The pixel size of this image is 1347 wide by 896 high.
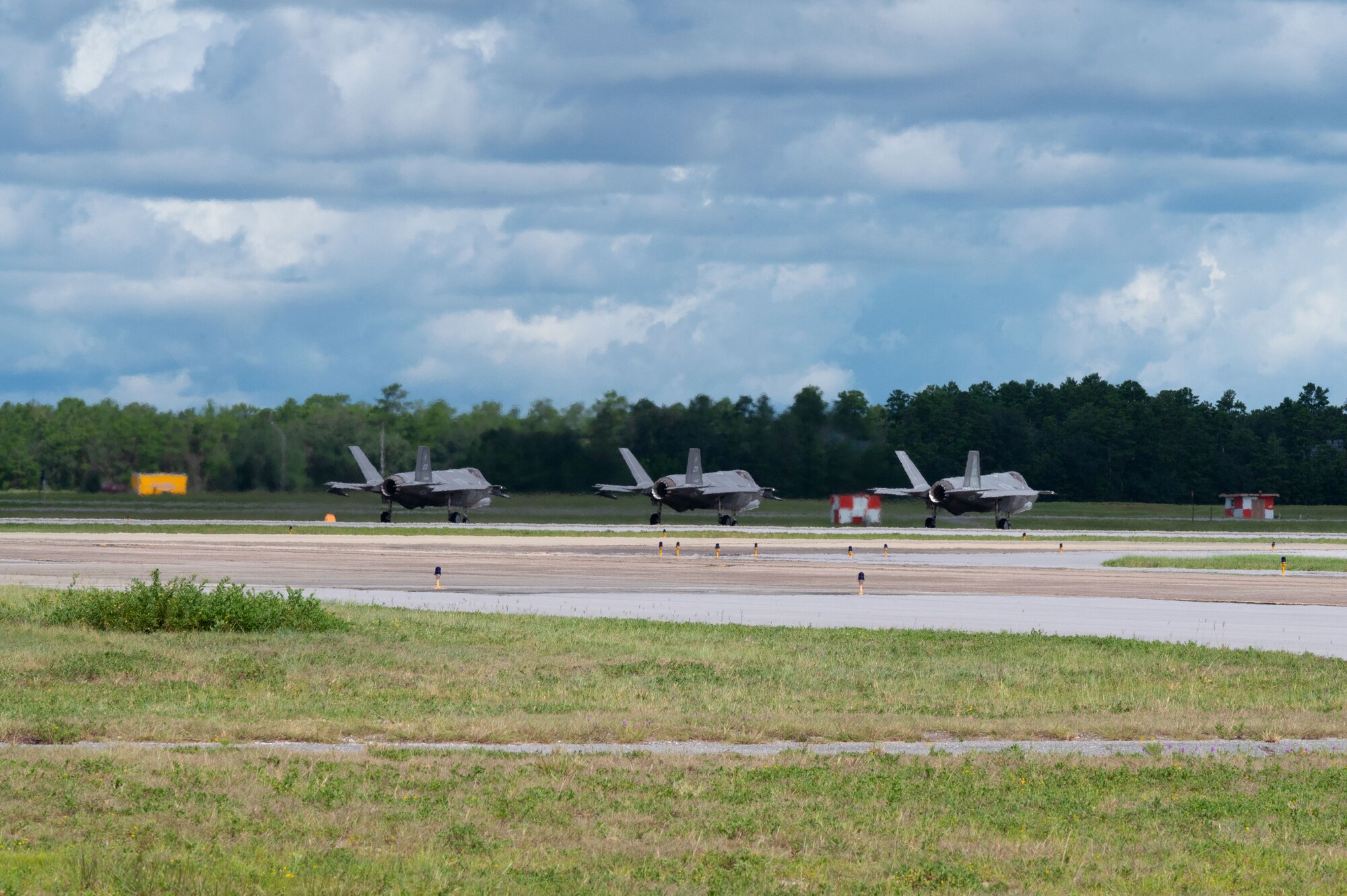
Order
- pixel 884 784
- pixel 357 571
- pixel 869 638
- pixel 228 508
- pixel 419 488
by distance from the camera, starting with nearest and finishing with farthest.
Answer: pixel 884 784, pixel 869 638, pixel 357 571, pixel 419 488, pixel 228 508

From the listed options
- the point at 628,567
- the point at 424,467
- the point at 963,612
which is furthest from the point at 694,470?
the point at 963,612

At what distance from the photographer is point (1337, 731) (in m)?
15.2

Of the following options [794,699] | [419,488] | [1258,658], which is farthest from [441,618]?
[419,488]

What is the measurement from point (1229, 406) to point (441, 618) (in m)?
Answer: 151

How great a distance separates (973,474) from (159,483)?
257ft

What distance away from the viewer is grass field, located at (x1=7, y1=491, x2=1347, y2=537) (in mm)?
94500

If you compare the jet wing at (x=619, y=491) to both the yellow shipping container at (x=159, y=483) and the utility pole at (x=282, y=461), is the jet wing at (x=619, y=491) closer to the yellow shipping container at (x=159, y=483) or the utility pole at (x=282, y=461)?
the utility pole at (x=282, y=461)

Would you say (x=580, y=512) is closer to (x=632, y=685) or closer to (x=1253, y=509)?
(x=1253, y=509)

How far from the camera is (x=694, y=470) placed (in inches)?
3686

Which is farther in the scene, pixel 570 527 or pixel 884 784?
pixel 570 527

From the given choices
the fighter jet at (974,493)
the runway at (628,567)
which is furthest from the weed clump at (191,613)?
the fighter jet at (974,493)

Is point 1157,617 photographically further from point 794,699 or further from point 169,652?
point 169,652

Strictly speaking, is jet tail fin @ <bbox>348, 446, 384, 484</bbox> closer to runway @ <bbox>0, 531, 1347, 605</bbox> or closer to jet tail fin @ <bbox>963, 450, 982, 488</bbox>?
runway @ <bbox>0, 531, 1347, 605</bbox>

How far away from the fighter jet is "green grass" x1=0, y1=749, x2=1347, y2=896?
78.5 m
